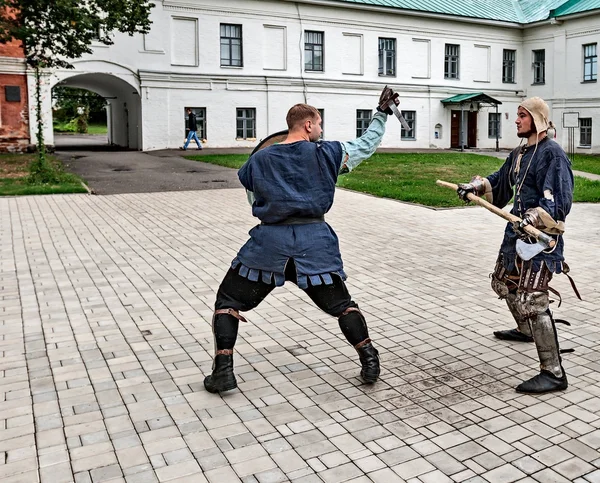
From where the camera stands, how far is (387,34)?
37250 millimetres

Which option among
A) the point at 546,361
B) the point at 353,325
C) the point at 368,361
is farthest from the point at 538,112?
the point at 368,361

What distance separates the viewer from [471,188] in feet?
17.5

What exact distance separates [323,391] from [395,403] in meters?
0.52

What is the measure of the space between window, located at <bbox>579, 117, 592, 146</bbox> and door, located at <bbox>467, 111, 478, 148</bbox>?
563cm

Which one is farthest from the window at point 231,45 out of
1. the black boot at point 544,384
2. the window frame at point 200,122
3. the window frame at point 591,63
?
the black boot at point 544,384

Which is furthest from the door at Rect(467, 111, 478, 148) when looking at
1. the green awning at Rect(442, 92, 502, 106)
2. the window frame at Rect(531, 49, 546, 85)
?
the window frame at Rect(531, 49, 546, 85)

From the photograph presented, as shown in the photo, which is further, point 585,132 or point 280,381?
point 585,132

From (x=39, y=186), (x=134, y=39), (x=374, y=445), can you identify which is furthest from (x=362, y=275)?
(x=134, y=39)

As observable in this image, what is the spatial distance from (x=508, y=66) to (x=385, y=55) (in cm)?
877

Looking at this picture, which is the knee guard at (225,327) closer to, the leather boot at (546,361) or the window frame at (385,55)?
the leather boot at (546,361)

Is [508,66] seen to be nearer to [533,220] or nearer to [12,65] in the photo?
[12,65]

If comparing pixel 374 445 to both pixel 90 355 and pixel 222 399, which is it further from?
pixel 90 355

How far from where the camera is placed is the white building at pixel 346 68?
31875 mm

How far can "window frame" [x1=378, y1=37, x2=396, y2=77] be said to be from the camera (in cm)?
3734
